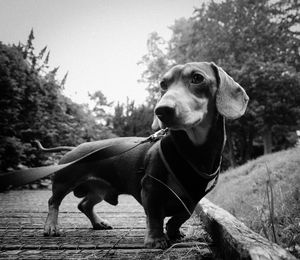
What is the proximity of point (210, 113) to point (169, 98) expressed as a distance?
410mm

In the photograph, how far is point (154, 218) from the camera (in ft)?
6.62

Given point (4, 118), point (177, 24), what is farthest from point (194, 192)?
point (177, 24)

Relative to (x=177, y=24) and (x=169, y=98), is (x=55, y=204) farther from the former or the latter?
(x=177, y=24)

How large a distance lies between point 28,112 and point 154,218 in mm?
6629

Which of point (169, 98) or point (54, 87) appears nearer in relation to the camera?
point (169, 98)

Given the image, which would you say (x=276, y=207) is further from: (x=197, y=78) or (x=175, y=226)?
(x=197, y=78)

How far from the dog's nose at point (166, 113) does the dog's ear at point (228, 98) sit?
0.44 meters

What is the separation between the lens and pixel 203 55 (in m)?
17.7

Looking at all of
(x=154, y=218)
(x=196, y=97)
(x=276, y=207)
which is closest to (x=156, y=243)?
(x=154, y=218)

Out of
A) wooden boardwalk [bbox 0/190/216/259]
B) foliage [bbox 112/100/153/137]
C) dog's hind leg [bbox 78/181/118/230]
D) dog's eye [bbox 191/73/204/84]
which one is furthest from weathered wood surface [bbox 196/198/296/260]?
foliage [bbox 112/100/153/137]

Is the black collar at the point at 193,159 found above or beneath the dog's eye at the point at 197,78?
beneath

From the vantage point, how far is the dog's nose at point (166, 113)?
5.60 feet

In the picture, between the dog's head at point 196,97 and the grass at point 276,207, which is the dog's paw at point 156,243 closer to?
the grass at point 276,207

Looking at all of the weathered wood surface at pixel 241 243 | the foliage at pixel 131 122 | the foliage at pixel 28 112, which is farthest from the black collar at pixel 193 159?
the foliage at pixel 131 122
